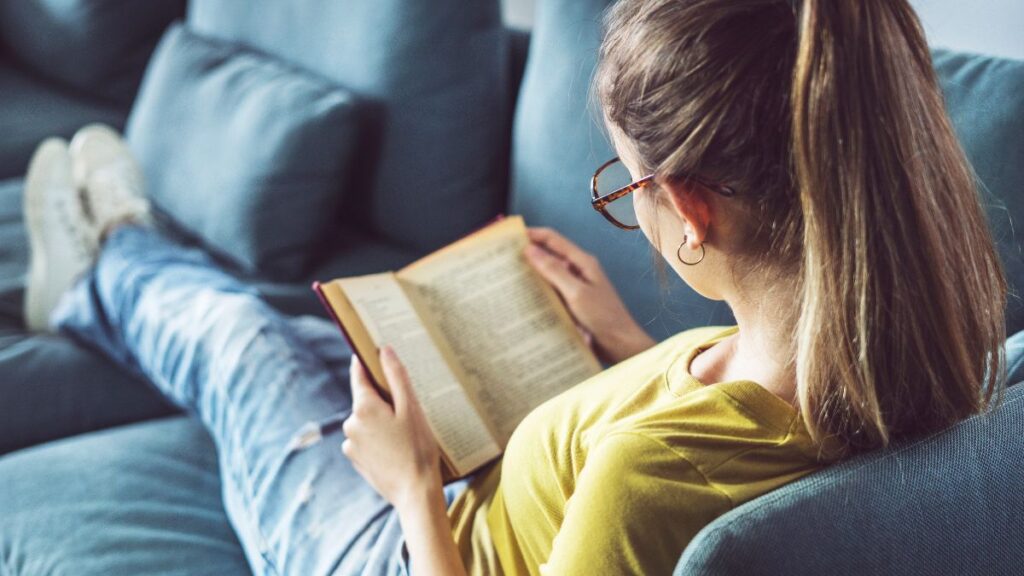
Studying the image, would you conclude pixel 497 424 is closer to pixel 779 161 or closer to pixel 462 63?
pixel 779 161

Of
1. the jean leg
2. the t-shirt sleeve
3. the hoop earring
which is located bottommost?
the jean leg

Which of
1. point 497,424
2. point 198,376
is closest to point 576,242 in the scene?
point 497,424

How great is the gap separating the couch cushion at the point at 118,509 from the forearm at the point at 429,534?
0.33 meters

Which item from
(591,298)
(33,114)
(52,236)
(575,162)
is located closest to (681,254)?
(591,298)

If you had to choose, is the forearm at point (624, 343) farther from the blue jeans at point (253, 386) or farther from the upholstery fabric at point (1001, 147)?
the upholstery fabric at point (1001, 147)

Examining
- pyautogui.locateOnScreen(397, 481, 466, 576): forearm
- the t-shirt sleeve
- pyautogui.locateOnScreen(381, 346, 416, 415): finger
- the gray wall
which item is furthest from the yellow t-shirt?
the gray wall

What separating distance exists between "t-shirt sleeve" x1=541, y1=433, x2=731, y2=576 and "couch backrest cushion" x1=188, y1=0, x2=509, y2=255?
98cm

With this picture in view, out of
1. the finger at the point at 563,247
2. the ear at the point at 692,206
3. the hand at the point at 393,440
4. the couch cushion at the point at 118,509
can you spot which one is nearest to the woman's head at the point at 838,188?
the ear at the point at 692,206

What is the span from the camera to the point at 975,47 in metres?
1.25

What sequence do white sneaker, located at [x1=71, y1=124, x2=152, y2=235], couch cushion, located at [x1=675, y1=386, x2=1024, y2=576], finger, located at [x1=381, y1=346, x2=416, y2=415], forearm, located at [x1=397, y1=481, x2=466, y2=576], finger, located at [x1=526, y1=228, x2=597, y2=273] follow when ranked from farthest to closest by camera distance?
1. white sneaker, located at [x1=71, y1=124, x2=152, y2=235]
2. finger, located at [x1=526, y1=228, x2=597, y2=273]
3. finger, located at [x1=381, y1=346, x2=416, y2=415]
4. forearm, located at [x1=397, y1=481, x2=466, y2=576]
5. couch cushion, located at [x1=675, y1=386, x2=1024, y2=576]

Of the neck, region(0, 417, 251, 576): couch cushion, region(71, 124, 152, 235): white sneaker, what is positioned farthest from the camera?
region(71, 124, 152, 235): white sneaker

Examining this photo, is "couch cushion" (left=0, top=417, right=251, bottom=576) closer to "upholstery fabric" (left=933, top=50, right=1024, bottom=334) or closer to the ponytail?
the ponytail

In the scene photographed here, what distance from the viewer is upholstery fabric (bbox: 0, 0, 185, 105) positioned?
8.11 ft

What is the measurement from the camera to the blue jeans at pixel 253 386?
3.65 feet
